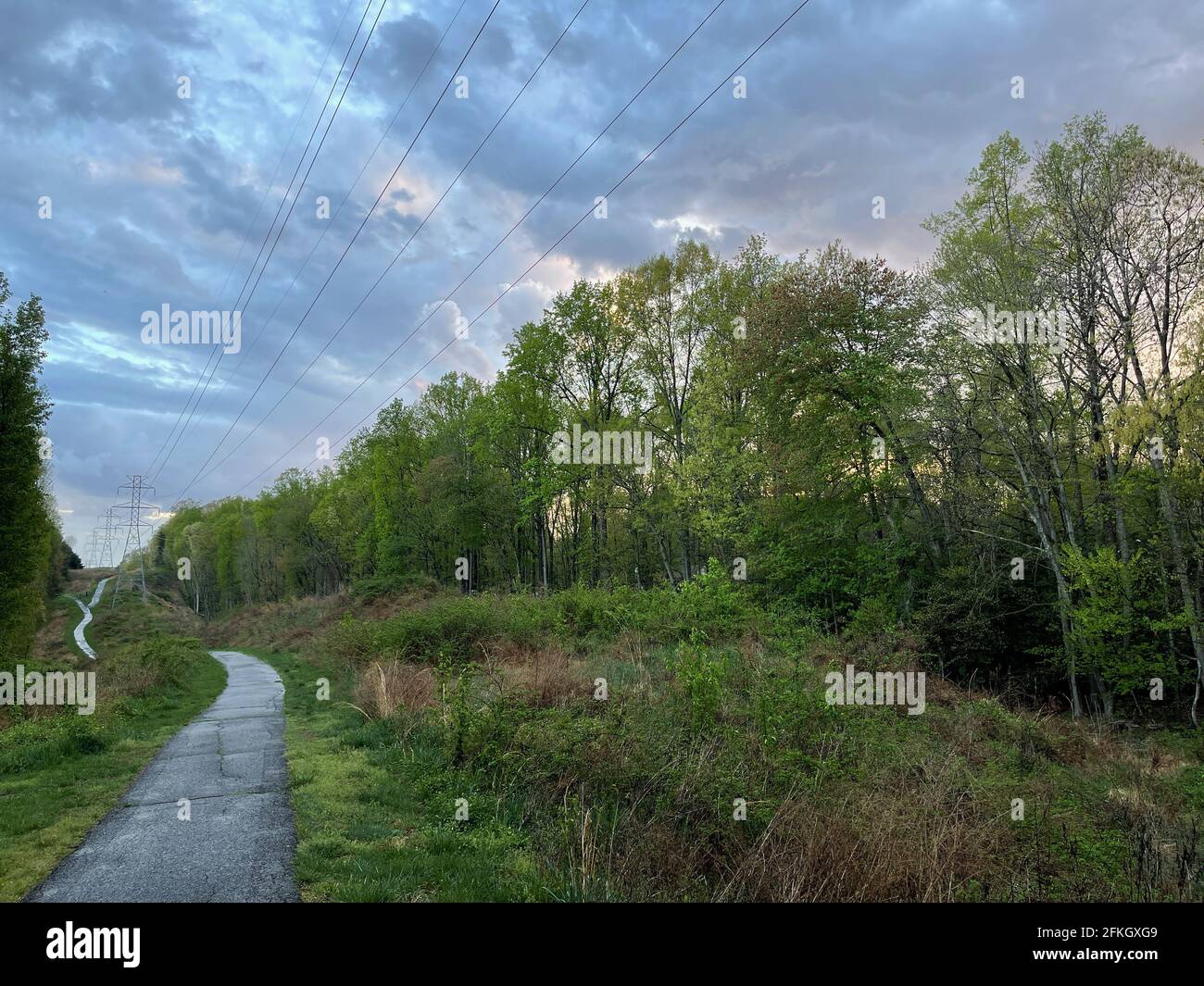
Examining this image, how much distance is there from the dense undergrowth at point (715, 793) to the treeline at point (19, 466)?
1555 cm

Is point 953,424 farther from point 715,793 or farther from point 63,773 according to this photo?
point 63,773

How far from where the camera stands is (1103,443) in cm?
1619

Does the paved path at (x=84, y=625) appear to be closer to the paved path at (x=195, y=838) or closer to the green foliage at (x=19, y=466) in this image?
the green foliage at (x=19, y=466)

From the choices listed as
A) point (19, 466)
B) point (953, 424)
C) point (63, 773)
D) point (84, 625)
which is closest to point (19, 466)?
point (19, 466)

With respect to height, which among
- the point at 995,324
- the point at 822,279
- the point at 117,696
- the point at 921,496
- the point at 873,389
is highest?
the point at 822,279

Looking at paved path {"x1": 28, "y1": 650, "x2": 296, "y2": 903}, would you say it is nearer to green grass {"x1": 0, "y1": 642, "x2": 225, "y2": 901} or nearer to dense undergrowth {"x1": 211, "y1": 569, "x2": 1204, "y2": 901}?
green grass {"x1": 0, "y1": 642, "x2": 225, "y2": 901}

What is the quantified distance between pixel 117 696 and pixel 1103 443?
81.0 feet

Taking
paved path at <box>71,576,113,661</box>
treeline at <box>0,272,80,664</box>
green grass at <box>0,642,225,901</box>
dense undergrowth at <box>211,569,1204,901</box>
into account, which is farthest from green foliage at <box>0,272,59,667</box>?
dense undergrowth at <box>211,569,1204,901</box>

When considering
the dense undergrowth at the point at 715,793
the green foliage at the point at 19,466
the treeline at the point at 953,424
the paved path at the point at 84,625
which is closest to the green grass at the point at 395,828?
the dense undergrowth at the point at 715,793

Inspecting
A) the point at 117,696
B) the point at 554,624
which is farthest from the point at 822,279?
the point at 117,696

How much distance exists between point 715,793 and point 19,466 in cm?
2704

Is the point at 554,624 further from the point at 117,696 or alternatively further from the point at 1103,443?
the point at 1103,443

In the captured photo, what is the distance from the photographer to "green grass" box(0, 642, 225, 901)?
574 cm

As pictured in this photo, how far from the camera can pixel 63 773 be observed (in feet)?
28.1
